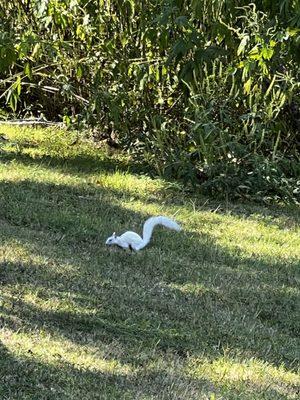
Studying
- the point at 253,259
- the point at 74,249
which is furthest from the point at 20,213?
the point at 253,259

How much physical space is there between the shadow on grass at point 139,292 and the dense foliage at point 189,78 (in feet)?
4.66

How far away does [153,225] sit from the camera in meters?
5.67

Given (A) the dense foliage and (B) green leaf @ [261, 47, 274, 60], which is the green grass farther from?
(B) green leaf @ [261, 47, 274, 60]

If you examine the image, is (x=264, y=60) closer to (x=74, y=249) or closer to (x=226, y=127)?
(x=226, y=127)

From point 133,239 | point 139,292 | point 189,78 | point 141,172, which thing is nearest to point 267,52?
point 189,78

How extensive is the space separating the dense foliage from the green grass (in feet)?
1.41

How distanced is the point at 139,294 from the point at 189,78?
3259mm

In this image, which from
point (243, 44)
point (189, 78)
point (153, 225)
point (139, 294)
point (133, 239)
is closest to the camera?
point (139, 294)

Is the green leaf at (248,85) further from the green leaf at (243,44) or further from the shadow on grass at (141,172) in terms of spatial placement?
the shadow on grass at (141,172)

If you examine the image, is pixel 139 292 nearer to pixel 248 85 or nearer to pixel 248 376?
pixel 248 376

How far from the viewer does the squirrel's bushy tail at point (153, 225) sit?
550 cm

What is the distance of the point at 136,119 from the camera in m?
8.12

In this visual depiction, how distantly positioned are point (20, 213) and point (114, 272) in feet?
3.97

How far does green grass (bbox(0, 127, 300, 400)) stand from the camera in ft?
11.5
